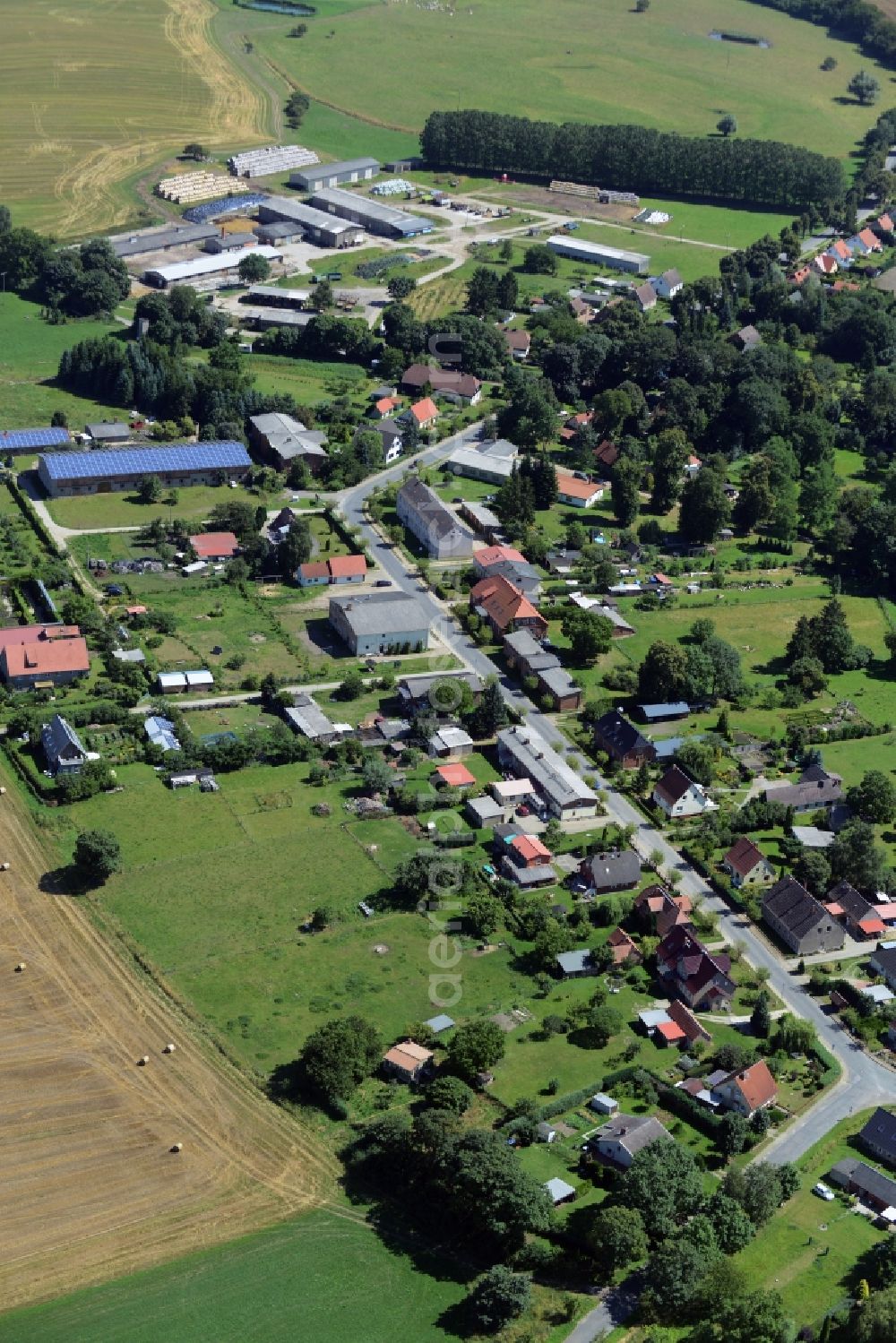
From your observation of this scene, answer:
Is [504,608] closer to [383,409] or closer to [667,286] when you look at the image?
[383,409]

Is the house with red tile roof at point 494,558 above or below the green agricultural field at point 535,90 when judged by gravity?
below

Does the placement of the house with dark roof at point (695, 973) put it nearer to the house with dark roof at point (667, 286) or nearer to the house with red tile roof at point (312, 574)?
the house with red tile roof at point (312, 574)

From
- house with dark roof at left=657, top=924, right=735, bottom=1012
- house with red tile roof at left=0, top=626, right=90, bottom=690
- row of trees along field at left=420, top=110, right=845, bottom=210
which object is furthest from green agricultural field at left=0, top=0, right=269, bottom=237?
house with dark roof at left=657, top=924, right=735, bottom=1012

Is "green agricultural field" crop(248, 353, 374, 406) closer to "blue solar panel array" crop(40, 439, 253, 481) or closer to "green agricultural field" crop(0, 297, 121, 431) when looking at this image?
"green agricultural field" crop(0, 297, 121, 431)

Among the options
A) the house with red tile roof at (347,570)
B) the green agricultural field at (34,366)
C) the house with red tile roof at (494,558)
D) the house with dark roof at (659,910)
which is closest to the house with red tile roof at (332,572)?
the house with red tile roof at (347,570)

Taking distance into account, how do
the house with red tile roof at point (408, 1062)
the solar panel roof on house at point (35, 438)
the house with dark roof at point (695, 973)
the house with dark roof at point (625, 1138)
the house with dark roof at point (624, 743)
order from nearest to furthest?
the house with dark roof at point (625, 1138)
the house with red tile roof at point (408, 1062)
the house with dark roof at point (695, 973)
the house with dark roof at point (624, 743)
the solar panel roof on house at point (35, 438)

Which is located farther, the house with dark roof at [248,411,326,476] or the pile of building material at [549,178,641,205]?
the pile of building material at [549,178,641,205]

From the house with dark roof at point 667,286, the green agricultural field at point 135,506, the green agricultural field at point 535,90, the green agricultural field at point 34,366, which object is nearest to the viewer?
the green agricultural field at point 135,506

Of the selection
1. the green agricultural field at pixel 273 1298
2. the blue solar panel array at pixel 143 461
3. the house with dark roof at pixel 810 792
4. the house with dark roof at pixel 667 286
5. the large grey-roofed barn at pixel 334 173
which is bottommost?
the green agricultural field at pixel 273 1298


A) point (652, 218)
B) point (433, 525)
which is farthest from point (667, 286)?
point (433, 525)
